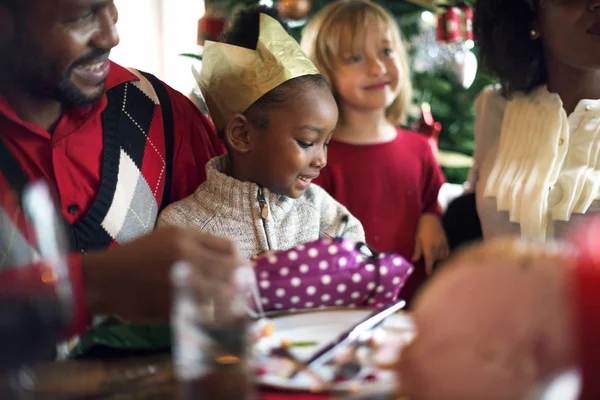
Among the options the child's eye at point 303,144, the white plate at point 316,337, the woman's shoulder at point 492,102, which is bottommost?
the white plate at point 316,337

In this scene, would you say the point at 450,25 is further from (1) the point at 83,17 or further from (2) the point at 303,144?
(1) the point at 83,17

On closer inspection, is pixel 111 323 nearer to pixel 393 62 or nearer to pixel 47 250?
pixel 47 250

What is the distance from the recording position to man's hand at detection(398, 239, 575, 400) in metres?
0.40

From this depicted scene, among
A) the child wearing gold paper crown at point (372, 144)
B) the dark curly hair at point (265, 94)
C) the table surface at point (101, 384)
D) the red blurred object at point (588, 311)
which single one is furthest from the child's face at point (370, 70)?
the red blurred object at point (588, 311)

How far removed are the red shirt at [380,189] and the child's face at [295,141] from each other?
38 cm

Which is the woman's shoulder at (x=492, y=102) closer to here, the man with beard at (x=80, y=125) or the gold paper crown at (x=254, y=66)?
the gold paper crown at (x=254, y=66)

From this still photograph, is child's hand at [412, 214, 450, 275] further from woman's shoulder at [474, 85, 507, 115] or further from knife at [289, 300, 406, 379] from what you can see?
knife at [289, 300, 406, 379]

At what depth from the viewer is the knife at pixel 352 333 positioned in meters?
0.61

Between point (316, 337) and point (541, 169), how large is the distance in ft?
2.50

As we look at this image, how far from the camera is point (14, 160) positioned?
38.5 inches

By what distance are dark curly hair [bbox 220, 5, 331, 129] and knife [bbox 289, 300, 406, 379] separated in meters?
0.59

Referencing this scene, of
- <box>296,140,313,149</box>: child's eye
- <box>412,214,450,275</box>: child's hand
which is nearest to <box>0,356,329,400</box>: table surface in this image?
<box>296,140,313,149</box>: child's eye

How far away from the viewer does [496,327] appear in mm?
405

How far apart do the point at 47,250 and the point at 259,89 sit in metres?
0.69
